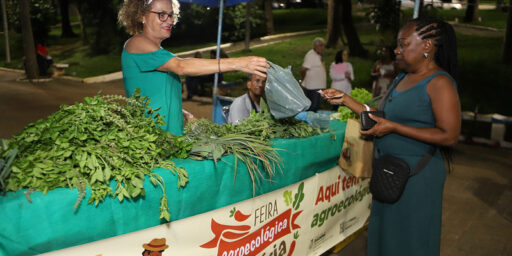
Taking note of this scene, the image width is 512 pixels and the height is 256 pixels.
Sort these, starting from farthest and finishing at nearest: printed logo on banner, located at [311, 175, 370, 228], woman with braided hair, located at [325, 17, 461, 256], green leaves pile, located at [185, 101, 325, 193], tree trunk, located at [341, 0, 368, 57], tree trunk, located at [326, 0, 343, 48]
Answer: tree trunk, located at [326, 0, 343, 48], tree trunk, located at [341, 0, 368, 57], printed logo on banner, located at [311, 175, 370, 228], green leaves pile, located at [185, 101, 325, 193], woman with braided hair, located at [325, 17, 461, 256]

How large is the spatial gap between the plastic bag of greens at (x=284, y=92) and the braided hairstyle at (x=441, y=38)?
0.86m

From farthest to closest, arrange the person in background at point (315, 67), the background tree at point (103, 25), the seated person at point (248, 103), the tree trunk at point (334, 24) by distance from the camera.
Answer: the background tree at point (103, 25)
the tree trunk at point (334, 24)
the person in background at point (315, 67)
the seated person at point (248, 103)

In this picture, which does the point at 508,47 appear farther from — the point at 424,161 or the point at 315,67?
the point at 424,161

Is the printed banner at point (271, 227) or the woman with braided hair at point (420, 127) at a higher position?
the woman with braided hair at point (420, 127)

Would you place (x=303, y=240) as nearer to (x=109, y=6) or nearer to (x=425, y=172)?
(x=425, y=172)

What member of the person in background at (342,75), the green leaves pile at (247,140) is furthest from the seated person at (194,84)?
the green leaves pile at (247,140)

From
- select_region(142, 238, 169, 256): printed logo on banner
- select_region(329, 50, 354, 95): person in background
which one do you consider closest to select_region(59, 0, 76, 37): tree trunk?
select_region(329, 50, 354, 95): person in background

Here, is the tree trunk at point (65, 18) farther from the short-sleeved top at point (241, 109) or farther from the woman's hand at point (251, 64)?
the woman's hand at point (251, 64)

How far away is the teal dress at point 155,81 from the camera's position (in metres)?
2.72

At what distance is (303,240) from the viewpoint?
11.9ft

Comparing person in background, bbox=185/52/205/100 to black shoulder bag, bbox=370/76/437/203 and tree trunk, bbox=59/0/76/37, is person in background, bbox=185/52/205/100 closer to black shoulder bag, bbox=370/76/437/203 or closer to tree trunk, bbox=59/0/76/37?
black shoulder bag, bbox=370/76/437/203

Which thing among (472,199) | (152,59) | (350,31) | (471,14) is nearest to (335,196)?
(152,59)

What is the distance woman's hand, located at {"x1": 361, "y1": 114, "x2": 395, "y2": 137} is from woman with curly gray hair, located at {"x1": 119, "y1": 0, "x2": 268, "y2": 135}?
74 centimetres

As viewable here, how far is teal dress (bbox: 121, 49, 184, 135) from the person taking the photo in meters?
2.72
